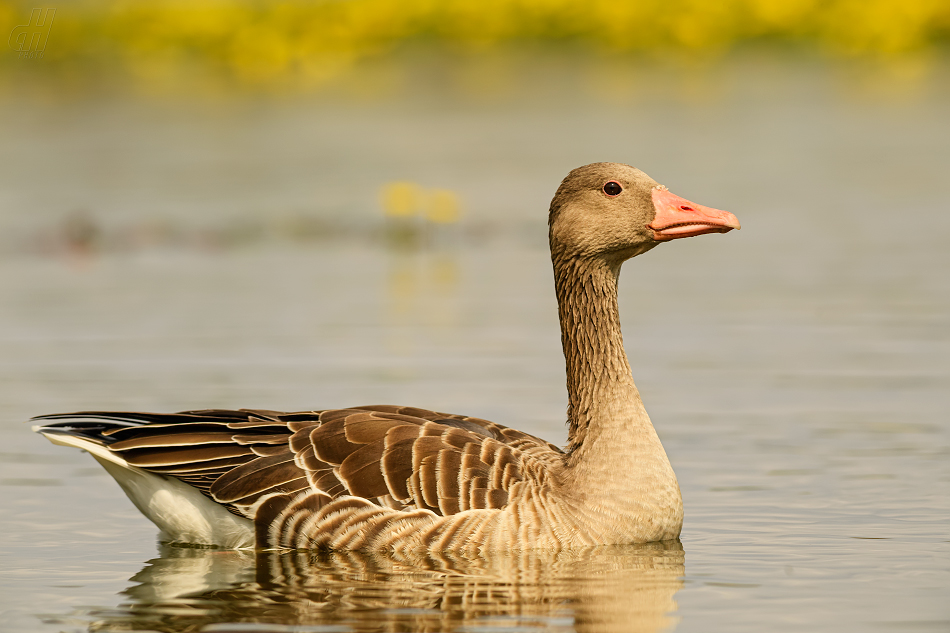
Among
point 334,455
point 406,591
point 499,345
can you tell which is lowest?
point 406,591

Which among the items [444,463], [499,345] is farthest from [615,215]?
[499,345]

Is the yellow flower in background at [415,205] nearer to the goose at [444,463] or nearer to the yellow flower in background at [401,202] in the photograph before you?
the yellow flower in background at [401,202]

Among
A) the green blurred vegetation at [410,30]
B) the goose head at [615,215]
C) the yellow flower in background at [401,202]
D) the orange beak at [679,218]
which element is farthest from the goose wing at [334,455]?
the green blurred vegetation at [410,30]

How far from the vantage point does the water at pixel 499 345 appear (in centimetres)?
931

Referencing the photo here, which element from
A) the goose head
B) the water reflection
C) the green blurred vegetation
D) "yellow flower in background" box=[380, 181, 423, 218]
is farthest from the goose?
the green blurred vegetation

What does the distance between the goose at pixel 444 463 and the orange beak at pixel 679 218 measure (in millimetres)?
11

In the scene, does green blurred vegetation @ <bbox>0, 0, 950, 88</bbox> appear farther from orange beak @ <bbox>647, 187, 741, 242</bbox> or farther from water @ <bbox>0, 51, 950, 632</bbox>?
orange beak @ <bbox>647, 187, 741, 242</bbox>

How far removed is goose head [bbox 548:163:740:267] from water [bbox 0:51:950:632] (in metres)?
2.00

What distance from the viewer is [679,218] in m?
10.7

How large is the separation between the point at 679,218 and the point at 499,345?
21.0ft

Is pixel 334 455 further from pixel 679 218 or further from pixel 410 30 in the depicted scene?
pixel 410 30

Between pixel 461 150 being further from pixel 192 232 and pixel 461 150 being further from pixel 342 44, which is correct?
pixel 342 44

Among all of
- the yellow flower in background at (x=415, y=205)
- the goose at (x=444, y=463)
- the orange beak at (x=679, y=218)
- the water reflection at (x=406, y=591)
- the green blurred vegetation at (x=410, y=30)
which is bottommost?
the water reflection at (x=406, y=591)

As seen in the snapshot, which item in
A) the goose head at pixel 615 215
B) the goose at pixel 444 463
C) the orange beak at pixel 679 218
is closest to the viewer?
the goose at pixel 444 463
